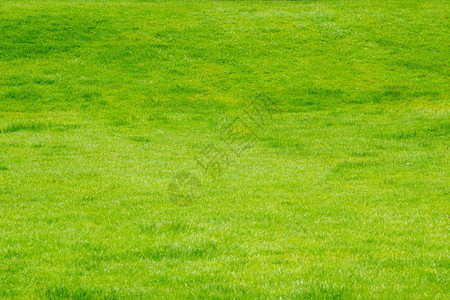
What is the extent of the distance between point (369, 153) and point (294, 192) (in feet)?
23.5

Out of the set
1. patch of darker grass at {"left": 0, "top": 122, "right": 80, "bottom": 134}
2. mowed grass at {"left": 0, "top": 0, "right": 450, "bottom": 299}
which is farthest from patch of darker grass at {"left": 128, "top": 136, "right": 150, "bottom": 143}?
patch of darker grass at {"left": 0, "top": 122, "right": 80, "bottom": 134}

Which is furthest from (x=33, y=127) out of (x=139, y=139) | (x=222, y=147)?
(x=222, y=147)

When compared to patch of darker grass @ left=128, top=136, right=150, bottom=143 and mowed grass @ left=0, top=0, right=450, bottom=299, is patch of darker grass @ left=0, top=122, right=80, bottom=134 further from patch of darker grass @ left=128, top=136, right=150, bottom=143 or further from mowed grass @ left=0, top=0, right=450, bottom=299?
patch of darker grass @ left=128, top=136, right=150, bottom=143

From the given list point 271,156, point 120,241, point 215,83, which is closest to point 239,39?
point 215,83

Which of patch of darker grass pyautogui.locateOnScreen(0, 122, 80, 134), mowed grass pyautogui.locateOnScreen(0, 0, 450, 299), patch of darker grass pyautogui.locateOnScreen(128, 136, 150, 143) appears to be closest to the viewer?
mowed grass pyautogui.locateOnScreen(0, 0, 450, 299)

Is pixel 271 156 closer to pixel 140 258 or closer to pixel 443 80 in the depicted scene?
pixel 140 258

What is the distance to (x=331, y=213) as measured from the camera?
1411 cm

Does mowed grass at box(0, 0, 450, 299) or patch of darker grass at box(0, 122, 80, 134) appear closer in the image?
mowed grass at box(0, 0, 450, 299)

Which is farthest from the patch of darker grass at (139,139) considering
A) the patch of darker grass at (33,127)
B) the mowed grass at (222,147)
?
the patch of darker grass at (33,127)

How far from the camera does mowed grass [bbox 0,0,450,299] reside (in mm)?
9812

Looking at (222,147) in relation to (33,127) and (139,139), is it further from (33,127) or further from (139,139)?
(33,127)

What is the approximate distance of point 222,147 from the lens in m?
24.1

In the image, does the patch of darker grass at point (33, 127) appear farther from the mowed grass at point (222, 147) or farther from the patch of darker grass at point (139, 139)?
the patch of darker grass at point (139, 139)

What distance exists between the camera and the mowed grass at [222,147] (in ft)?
32.2
